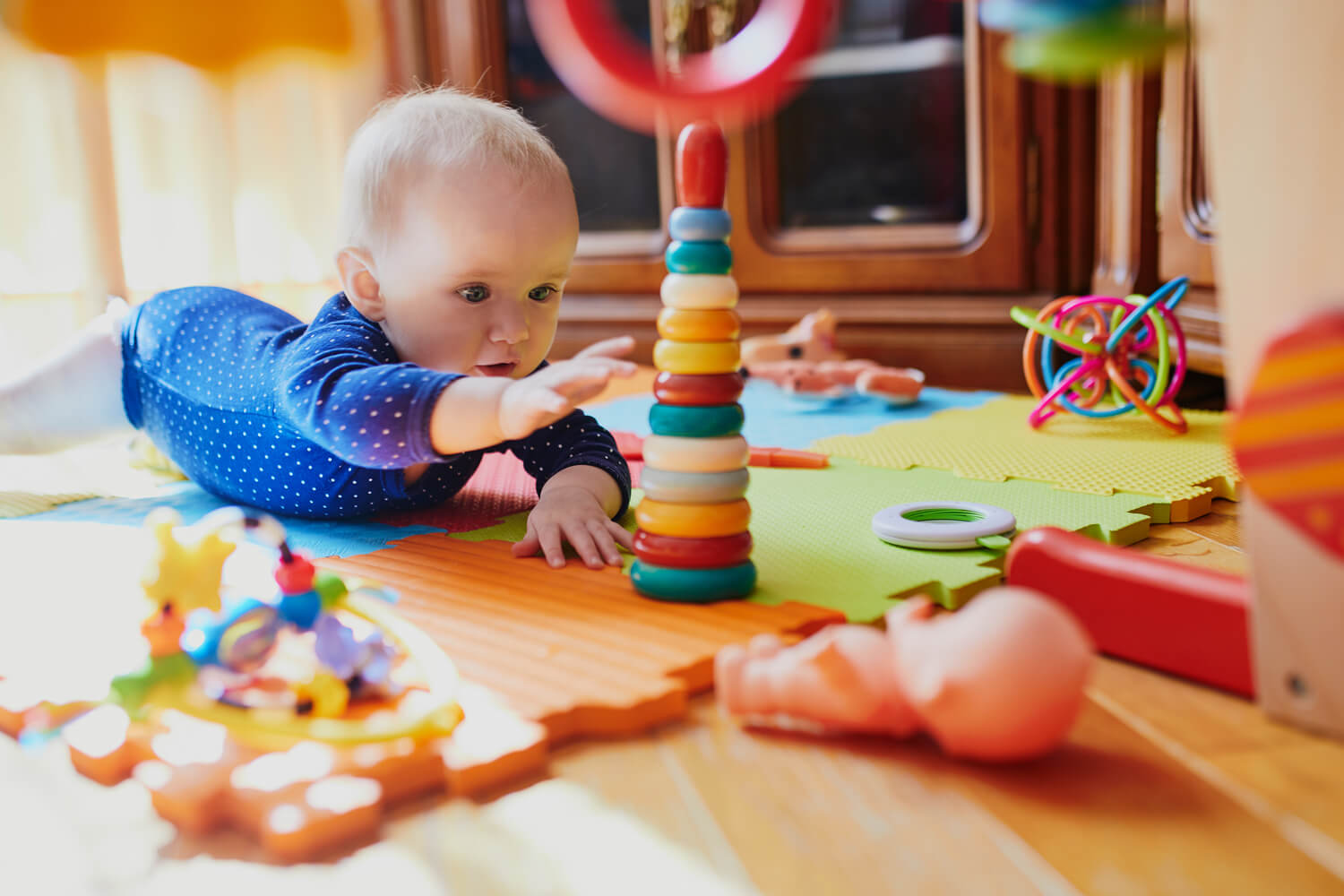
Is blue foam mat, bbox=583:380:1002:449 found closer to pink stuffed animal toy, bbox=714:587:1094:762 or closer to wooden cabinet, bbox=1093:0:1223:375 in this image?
wooden cabinet, bbox=1093:0:1223:375

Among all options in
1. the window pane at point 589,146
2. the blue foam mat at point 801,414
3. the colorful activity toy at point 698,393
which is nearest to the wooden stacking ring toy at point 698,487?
the colorful activity toy at point 698,393

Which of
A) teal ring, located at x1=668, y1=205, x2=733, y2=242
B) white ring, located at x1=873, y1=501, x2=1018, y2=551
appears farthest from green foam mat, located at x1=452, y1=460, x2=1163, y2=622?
teal ring, located at x1=668, y1=205, x2=733, y2=242

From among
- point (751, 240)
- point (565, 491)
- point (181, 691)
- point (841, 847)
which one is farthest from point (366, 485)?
point (751, 240)

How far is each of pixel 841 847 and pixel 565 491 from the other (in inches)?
19.3

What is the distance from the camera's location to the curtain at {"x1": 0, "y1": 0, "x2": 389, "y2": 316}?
6.11 feet

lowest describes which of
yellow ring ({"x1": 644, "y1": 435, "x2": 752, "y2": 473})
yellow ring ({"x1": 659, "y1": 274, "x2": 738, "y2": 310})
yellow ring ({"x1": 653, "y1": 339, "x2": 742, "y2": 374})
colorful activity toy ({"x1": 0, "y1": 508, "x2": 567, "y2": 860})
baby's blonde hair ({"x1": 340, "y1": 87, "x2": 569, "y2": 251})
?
colorful activity toy ({"x1": 0, "y1": 508, "x2": 567, "y2": 860})

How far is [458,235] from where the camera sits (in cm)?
92

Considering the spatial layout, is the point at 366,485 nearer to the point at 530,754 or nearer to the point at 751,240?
the point at 530,754

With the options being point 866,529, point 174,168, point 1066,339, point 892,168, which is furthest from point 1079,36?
point 174,168

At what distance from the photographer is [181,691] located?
23.0 inches

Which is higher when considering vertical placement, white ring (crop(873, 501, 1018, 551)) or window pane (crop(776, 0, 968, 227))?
window pane (crop(776, 0, 968, 227))

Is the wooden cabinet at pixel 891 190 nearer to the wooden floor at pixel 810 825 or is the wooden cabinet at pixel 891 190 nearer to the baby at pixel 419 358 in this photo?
the baby at pixel 419 358

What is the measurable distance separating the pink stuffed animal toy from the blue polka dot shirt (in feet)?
1.10

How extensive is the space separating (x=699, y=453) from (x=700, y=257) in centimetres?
12
